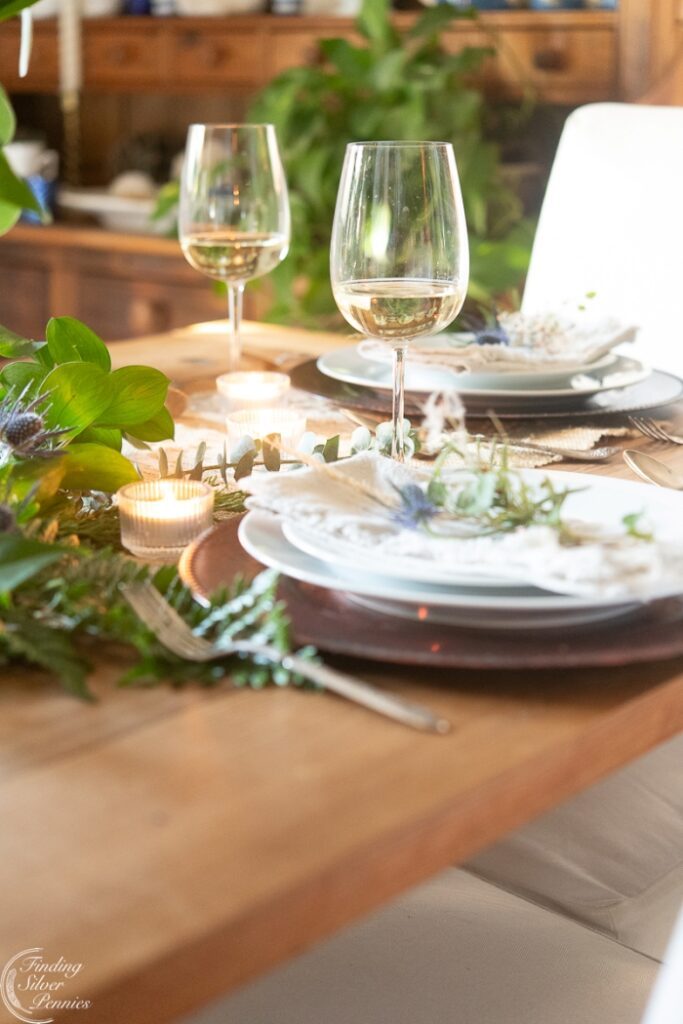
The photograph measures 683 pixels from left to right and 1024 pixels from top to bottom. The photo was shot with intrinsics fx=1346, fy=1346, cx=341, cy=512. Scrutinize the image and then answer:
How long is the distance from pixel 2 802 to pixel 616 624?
279 millimetres

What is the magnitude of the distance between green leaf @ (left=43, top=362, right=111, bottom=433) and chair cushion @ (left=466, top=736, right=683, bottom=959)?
1.47 ft

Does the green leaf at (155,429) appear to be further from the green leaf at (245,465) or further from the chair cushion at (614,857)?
the chair cushion at (614,857)

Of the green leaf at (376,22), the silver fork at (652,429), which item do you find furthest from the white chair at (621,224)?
the green leaf at (376,22)

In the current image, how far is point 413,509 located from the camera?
0.64 metres

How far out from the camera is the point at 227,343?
Answer: 1.52 meters

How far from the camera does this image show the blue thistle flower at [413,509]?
639 mm

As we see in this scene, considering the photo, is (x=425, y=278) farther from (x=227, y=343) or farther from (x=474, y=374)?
(x=227, y=343)

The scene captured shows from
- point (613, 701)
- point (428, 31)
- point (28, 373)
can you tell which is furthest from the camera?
point (428, 31)

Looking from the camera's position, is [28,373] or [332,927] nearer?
[332,927]

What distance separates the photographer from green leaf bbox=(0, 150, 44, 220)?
56cm

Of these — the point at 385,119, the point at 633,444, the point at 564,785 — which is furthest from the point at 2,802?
the point at 385,119

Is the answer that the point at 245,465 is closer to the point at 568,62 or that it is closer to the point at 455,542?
the point at 455,542

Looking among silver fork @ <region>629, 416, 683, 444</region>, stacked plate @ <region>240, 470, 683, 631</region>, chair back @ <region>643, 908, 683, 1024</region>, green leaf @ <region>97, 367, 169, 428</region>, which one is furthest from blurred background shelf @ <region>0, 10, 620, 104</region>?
chair back @ <region>643, 908, 683, 1024</region>

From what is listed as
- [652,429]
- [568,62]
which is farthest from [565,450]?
[568,62]
